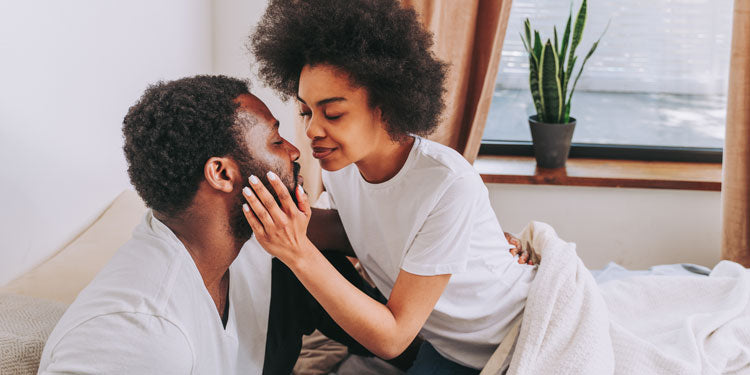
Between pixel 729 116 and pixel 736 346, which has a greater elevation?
pixel 729 116

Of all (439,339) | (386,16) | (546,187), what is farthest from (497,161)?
(386,16)

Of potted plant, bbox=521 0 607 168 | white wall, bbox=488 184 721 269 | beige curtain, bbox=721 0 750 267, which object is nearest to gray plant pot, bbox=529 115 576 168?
potted plant, bbox=521 0 607 168

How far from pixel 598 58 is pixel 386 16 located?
5.42 ft

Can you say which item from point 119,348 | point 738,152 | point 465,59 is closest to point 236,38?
point 465,59

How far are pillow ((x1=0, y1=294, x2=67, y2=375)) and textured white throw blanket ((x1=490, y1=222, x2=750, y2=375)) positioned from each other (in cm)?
89

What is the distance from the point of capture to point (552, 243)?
144cm

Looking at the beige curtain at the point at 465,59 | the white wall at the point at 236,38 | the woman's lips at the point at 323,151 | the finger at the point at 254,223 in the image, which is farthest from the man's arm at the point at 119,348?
the white wall at the point at 236,38

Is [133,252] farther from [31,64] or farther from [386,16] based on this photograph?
[386,16]

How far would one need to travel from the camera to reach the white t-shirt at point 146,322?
2.88 ft

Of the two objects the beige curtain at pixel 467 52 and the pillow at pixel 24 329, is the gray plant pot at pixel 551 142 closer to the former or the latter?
the beige curtain at pixel 467 52

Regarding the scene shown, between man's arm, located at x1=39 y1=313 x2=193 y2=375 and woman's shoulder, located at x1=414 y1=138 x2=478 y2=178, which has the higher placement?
woman's shoulder, located at x1=414 y1=138 x2=478 y2=178

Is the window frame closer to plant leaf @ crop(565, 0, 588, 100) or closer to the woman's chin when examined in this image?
plant leaf @ crop(565, 0, 588, 100)

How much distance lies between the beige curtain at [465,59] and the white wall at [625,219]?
0.32m

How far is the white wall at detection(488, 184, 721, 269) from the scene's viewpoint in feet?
7.61
